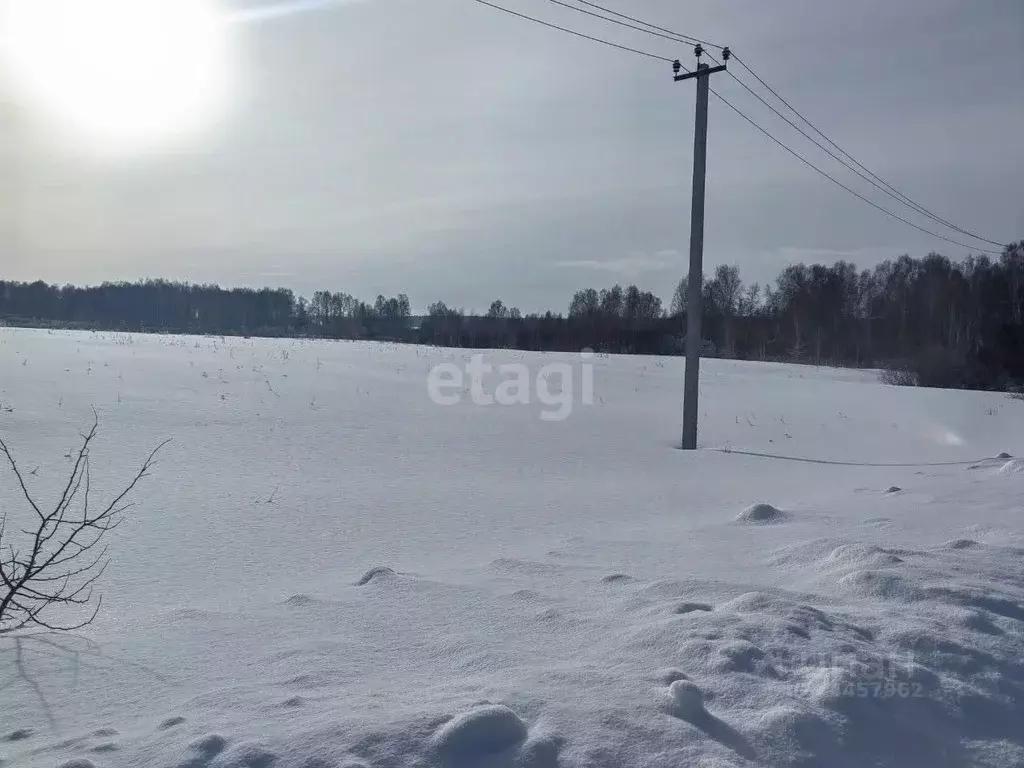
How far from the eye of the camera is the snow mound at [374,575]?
458 cm

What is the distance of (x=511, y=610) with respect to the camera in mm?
3885

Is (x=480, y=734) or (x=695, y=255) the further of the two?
(x=695, y=255)

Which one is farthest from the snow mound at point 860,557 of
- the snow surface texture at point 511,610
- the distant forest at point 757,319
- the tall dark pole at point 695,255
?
the distant forest at point 757,319

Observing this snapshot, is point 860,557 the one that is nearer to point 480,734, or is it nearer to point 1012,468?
point 480,734

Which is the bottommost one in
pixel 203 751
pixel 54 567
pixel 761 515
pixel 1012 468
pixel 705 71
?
pixel 54 567

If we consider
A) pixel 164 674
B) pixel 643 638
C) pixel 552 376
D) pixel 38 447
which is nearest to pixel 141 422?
pixel 38 447

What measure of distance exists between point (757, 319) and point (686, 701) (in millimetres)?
63162

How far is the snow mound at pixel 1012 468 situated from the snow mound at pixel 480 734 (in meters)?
7.57

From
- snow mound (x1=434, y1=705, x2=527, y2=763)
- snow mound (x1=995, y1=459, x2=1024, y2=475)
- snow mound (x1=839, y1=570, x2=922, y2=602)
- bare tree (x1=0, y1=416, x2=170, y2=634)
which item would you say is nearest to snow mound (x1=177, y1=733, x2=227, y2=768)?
snow mound (x1=434, y1=705, x2=527, y2=763)

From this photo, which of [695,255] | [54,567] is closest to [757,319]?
[695,255]

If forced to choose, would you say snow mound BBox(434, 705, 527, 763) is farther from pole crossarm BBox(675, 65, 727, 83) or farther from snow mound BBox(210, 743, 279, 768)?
pole crossarm BBox(675, 65, 727, 83)

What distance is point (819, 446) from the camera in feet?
40.2

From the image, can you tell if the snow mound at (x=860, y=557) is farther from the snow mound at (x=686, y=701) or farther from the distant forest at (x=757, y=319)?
the distant forest at (x=757, y=319)

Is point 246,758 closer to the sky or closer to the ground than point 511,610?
closer to the sky
